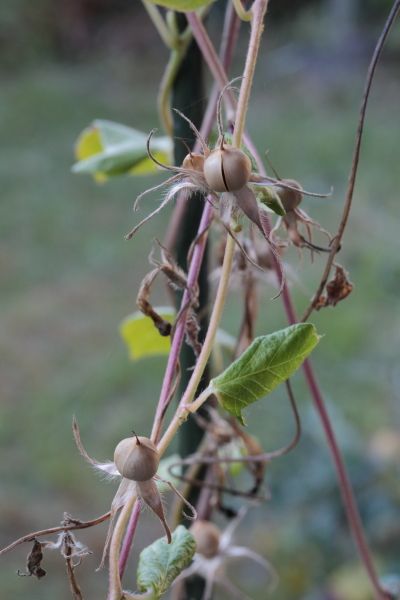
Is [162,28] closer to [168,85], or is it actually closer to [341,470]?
[168,85]

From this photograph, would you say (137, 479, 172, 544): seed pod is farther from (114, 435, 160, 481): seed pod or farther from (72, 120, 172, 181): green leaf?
(72, 120, 172, 181): green leaf

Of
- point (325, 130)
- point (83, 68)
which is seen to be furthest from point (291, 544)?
point (83, 68)

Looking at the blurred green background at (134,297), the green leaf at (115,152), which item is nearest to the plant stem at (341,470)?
the blurred green background at (134,297)

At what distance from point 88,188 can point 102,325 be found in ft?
2.63

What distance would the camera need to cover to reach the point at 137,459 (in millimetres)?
195

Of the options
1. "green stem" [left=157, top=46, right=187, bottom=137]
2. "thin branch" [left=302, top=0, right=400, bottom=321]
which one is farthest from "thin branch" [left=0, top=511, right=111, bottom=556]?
"green stem" [left=157, top=46, right=187, bottom=137]

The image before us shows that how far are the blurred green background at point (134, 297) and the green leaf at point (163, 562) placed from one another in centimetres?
12

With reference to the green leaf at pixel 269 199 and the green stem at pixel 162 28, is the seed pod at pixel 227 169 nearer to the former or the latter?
the green leaf at pixel 269 199

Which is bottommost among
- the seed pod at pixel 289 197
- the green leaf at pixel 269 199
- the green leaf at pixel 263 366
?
the green leaf at pixel 263 366

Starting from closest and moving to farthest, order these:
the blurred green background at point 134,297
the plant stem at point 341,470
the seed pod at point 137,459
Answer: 1. the seed pod at point 137,459
2. the plant stem at point 341,470
3. the blurred green background at point 134,297

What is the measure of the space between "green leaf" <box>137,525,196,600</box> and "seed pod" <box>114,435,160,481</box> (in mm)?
46

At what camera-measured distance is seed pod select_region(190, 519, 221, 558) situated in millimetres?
343

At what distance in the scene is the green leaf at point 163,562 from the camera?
0.76 feet

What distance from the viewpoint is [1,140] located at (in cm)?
262
